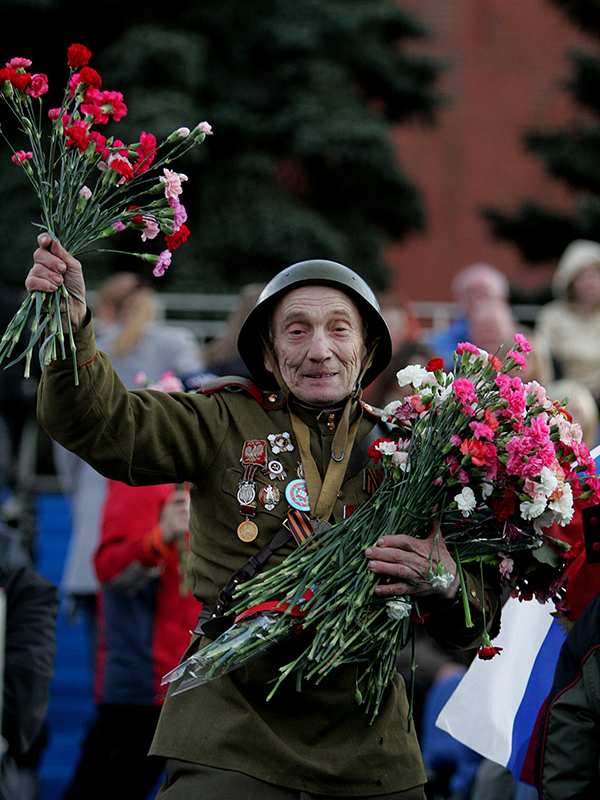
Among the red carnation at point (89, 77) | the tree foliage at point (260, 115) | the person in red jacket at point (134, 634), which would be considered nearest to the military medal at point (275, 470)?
the red carnation at point (89, 77)

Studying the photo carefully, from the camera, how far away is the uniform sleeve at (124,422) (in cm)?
294

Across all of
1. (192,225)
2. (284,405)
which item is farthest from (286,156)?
(284,405)

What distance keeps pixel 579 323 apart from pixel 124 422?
590 centimetres

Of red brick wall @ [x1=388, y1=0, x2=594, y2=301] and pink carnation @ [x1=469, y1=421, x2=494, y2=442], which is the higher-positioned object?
red brick wall @ [x1=388, y1=0, x2=594, y2=301]

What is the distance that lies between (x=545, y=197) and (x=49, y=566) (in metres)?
19.1

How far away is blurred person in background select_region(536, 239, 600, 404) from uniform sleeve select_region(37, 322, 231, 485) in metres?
5.23

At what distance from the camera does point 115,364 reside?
737cm

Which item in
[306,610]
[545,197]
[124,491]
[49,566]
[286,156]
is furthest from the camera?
[545,197]

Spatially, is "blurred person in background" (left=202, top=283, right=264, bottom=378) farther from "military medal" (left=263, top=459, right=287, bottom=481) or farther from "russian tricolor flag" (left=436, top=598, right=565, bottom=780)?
"military medal" (left=263, top=459, right=287, bottom=481)

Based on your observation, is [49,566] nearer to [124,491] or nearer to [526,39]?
[124,491]

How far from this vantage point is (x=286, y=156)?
18359 mm

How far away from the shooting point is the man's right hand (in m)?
2.88

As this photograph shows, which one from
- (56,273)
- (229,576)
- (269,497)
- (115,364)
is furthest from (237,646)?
(115,364)

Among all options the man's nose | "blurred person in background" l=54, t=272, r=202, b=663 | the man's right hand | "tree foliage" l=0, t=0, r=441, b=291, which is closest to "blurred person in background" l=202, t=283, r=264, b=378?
"blurred person in background" l=54, t=272, r=202, b=663
